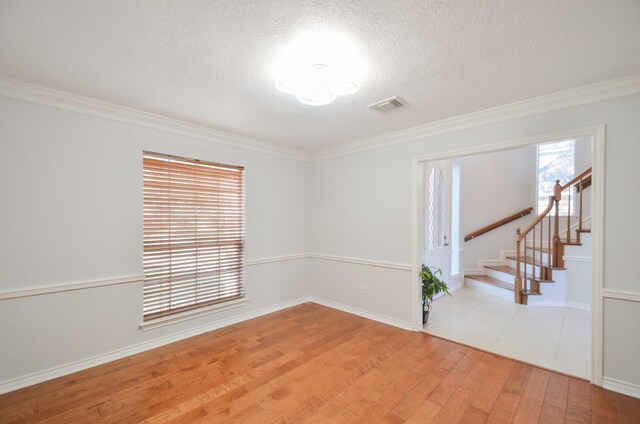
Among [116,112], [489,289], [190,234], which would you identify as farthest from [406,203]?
[116,112]

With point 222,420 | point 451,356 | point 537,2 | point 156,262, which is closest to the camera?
point 537,2

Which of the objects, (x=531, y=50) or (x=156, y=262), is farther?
(x=156, y=262)

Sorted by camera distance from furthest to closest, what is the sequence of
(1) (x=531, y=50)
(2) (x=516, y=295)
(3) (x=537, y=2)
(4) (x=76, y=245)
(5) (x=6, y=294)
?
(2) (x=516, y=295) → (4) (x=76, y=245) → (5) (x=6, y=294) → (1) (x=531, y=50) → (3) (x=537, y=2)

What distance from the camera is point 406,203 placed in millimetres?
3414

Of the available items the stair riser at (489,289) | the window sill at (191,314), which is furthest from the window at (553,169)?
the window sill at (191,314)

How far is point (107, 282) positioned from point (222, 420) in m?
1.73

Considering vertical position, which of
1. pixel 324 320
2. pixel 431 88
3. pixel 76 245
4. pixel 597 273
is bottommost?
pixel 324 320

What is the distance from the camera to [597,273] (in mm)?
2217

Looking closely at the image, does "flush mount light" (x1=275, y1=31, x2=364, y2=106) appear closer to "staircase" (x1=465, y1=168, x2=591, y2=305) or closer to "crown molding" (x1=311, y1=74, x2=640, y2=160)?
"crown molding" (x1=311, y1=74, x2=640, y2=160)

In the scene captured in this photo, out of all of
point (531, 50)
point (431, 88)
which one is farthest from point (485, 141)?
point (531, 50)

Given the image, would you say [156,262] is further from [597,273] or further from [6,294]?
[597,273]

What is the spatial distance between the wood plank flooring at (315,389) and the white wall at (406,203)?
0.63 meters

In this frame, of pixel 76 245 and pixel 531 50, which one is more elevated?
pixel 531 50

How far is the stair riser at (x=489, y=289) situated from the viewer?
14.7 ft
